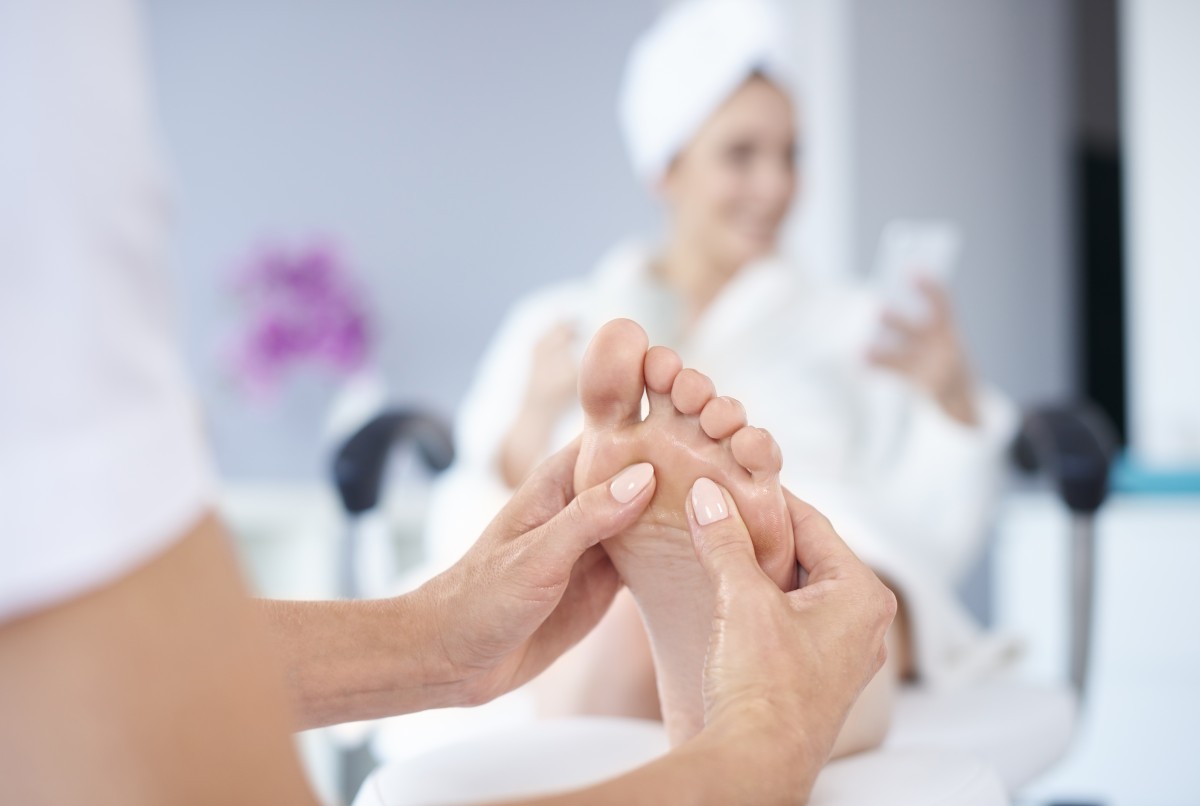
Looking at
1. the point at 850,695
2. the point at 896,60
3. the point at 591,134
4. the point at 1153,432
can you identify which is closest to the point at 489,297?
the point at 591,134

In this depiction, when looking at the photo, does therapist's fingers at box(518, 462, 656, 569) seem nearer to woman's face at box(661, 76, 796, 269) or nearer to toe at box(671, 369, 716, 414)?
toe at box(671, 369, 716, 414)

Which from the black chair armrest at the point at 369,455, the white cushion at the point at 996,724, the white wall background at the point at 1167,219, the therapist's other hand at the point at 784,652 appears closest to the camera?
the therapist's other hand at the point at 784,652

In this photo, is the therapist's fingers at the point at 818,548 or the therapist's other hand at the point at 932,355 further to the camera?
the therapist's other hand at the point at 932,355

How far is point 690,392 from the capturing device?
640mm

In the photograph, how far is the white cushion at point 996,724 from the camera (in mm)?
934

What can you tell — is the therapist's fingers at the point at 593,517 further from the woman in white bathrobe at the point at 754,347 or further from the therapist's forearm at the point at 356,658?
the woman in white bathrobe at the point at 754,347

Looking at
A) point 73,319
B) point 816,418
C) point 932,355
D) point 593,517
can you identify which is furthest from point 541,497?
point 932,355

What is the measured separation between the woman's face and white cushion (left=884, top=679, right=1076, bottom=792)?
74 cm

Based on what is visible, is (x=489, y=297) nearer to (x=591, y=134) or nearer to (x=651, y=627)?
(x=591, y=134)

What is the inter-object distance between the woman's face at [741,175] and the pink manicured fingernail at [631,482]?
1.00 metres

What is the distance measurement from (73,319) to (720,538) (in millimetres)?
353

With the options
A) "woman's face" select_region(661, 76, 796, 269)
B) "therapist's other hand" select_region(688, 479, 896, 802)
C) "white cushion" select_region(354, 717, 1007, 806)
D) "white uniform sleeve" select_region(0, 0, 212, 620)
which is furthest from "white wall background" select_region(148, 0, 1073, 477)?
"white uniform sleeve" select_region(0, 0, 212, 620)

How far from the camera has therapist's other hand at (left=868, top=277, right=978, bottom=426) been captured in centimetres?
148

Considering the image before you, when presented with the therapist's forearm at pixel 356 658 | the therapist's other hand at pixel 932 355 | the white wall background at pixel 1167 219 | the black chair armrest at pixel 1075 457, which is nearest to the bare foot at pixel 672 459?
the therapist's forearm at pixel 356 658
